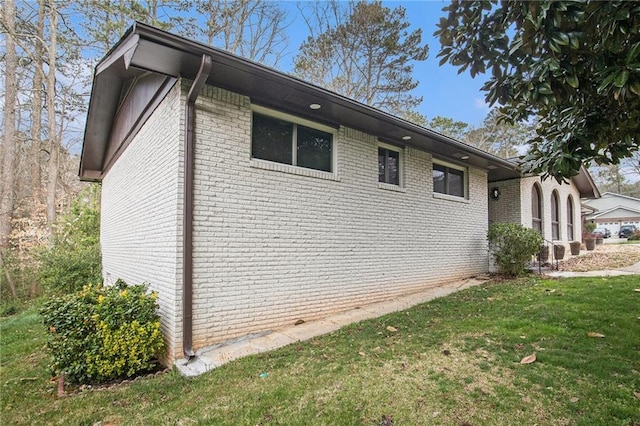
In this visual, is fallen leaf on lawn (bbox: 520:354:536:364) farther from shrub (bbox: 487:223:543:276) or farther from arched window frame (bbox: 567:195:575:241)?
arched window frame (bbox: 567:195:575:241)

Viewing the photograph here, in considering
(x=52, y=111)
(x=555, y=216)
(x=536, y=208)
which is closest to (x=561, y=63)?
(x=536, y=208)

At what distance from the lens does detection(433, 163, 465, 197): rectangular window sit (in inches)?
348

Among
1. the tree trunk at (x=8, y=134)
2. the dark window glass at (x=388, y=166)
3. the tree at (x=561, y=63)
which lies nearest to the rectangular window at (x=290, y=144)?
the dark window glass at (x=388, y=166)

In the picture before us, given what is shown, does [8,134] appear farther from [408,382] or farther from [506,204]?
[506,204]

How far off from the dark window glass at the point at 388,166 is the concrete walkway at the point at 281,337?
8.47 feet

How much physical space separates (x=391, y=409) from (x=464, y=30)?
10.1 ft

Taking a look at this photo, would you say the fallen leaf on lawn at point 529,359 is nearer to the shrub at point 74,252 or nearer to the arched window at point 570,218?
the shrub at point 74,252

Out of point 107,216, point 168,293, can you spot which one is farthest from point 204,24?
point 168,293

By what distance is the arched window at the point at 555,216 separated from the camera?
13852 mm

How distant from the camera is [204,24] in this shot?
47.8 ft

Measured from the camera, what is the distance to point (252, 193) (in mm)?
5188

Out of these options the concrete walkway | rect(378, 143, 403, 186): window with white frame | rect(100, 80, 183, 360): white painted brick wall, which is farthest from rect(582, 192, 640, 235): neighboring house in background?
rect(100, 80, 183, 360): white painted brick wall

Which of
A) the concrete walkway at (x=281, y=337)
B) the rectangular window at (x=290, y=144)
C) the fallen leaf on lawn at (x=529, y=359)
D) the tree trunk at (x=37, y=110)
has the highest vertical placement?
the tree trunk at (x=37, y=110)

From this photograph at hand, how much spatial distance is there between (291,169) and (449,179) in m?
5.40
